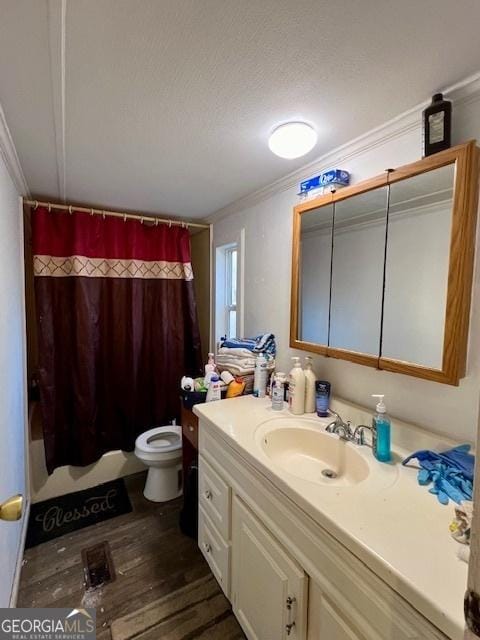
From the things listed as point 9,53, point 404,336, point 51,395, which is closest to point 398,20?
point 404,336

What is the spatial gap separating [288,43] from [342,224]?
733 mm

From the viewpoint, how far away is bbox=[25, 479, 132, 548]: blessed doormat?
5.85ft

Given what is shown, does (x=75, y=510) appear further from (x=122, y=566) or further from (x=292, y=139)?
(x=292, y=139)

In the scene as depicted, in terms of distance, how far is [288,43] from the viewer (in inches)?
31.1

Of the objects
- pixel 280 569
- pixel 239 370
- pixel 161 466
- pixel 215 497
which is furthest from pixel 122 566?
pixel 239 370

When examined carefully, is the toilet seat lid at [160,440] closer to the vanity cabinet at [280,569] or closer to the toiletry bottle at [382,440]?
the vanity cabinet at [280,569]

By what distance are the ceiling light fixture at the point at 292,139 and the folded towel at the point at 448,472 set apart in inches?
49.4

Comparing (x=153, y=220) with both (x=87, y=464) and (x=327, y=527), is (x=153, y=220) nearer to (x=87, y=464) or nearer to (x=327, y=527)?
(x=87, y=464)

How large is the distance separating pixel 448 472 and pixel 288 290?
1077mm

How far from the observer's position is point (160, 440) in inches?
89.4

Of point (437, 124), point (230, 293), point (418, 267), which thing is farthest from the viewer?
point (230, 293)

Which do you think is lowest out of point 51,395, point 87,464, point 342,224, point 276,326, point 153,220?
point 87,464

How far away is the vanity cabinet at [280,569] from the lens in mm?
662

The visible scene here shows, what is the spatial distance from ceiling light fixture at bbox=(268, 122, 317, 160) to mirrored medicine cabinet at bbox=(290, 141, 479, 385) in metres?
0.24
